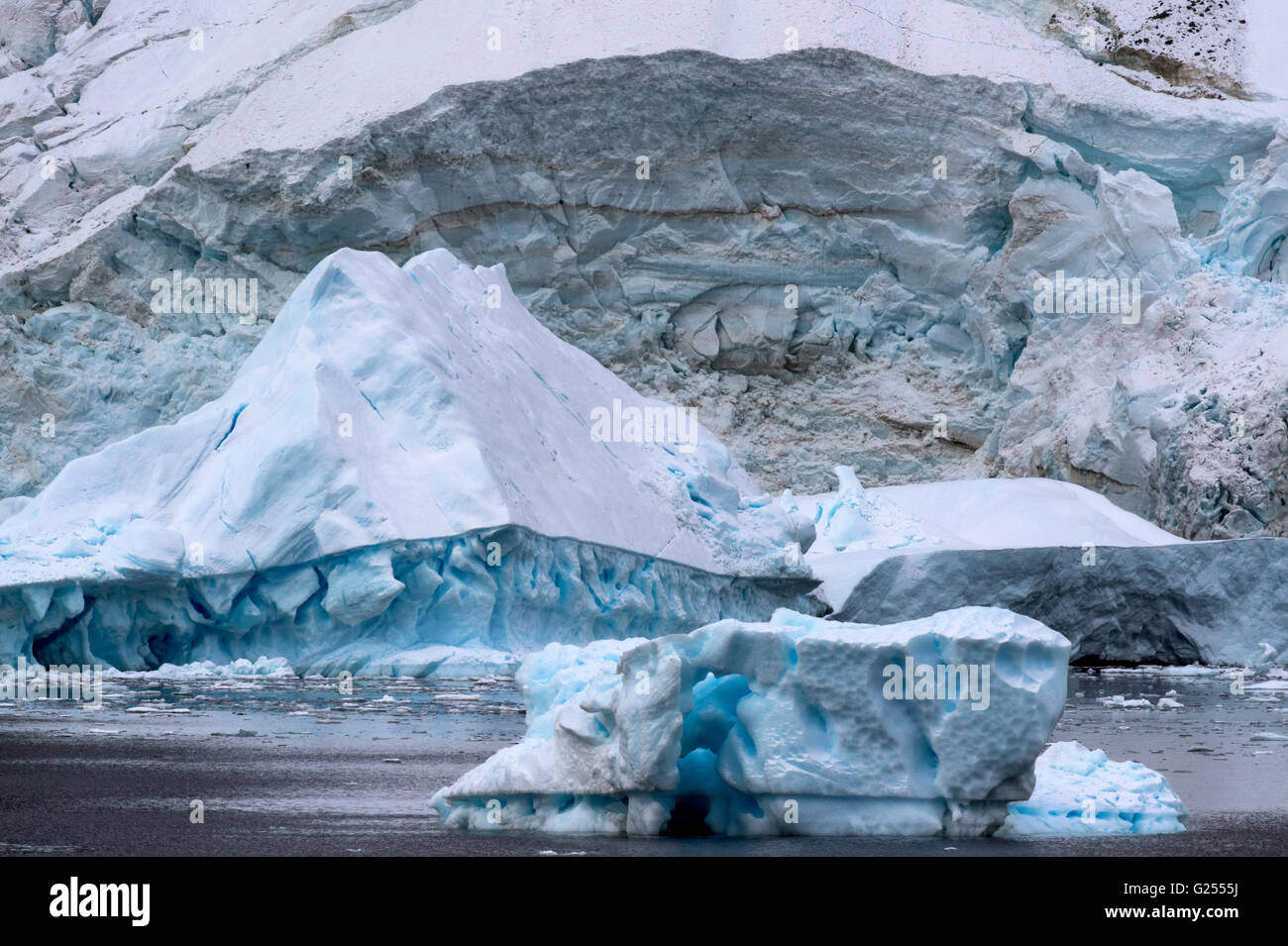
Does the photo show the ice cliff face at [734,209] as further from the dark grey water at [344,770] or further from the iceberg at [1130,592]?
the dark grey water at [344,770]

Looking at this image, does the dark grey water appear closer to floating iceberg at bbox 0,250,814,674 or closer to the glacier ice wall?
the glacier ice wall

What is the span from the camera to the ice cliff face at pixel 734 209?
18.4m

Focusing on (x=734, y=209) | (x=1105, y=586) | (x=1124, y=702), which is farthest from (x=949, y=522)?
(x=734, y=209)

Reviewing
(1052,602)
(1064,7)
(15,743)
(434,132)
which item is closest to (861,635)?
(15,743)

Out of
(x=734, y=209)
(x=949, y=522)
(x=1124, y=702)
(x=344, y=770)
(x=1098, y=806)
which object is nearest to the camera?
(x=1098, y=806)

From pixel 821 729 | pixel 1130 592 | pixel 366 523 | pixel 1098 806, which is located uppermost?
pixel 821 729

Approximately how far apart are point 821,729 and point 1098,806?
2.97 feet

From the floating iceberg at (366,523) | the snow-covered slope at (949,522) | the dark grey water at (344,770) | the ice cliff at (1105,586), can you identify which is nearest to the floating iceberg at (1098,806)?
the dark grey water at (344,770)

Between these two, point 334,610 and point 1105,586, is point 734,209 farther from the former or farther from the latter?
point 334,610

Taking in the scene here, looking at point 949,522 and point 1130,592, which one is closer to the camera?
point 1130,592

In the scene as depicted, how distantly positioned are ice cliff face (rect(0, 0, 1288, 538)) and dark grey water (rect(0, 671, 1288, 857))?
31.6 feet

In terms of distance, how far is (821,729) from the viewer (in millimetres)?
3959

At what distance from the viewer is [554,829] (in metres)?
4.09
